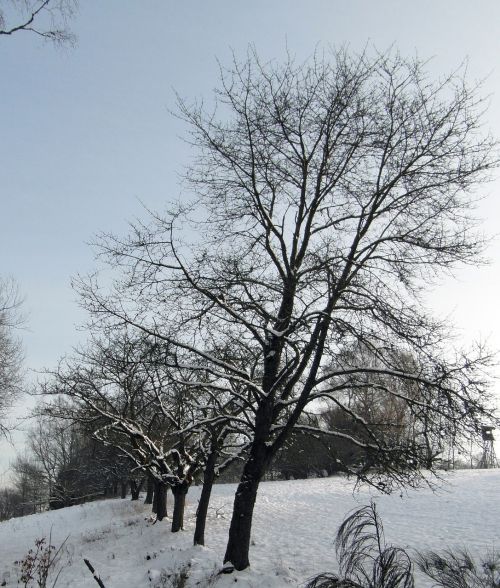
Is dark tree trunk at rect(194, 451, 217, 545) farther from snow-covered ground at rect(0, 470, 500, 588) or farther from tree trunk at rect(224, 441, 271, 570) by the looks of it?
tree trunk at rect(224, 441, 271, 570)

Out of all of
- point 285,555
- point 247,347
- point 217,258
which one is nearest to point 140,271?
point 217,258

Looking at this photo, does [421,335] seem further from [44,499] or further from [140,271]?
[44,499]

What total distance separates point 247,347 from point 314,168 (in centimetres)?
394

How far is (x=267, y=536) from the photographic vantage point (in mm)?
15258

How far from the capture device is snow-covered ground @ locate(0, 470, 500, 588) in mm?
9932

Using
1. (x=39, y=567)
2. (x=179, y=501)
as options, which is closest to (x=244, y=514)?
(x=39, y=567)

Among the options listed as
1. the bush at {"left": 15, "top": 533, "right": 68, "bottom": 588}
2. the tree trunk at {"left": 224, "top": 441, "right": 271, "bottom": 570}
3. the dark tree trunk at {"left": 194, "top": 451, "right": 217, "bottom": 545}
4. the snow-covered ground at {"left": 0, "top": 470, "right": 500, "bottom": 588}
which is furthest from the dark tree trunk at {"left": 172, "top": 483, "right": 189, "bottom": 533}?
the tree trunk at {"left": 224, "top": 441, "right": 271, "bottom": 570}

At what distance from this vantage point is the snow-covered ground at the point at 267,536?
32.6 feet

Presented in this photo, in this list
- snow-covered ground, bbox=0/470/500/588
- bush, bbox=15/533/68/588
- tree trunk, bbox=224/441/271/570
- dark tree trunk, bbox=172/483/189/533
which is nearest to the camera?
bush, bbox=15/533/68/588

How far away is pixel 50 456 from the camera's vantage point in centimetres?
4731

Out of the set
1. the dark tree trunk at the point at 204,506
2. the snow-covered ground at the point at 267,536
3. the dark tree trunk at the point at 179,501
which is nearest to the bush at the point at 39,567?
the snow-covered ground at the point at 267,536

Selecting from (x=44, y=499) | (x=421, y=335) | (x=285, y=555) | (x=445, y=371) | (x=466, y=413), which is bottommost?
(x=44, y=499)

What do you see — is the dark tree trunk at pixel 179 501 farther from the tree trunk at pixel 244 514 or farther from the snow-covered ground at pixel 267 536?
the tree trunk at pixel 244 514

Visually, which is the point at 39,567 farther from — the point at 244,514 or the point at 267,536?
the point at 267,536
